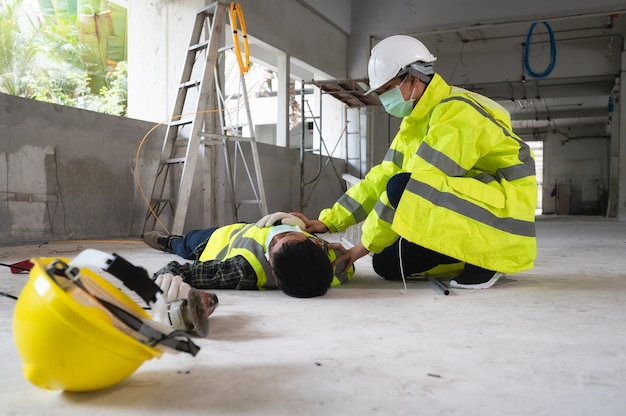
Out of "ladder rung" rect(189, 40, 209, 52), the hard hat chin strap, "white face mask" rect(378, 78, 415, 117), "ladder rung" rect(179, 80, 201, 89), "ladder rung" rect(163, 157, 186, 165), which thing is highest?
"ladder rung" rect(189, 40, 209, 52)

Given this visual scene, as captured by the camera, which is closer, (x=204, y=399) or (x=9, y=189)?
(x=204, y=399)

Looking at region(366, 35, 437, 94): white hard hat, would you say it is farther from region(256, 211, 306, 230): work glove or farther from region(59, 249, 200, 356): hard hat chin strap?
region(59, 249, 200, 356): hard hat chin strap

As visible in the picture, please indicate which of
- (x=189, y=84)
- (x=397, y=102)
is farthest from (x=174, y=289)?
(x=189, y=84)

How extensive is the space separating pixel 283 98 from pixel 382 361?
6.47m

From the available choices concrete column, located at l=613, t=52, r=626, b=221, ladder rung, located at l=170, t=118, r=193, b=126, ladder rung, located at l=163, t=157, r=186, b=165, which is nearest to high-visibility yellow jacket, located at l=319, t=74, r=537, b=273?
ladder rung, located at l=163, t=157, r=186, b=165

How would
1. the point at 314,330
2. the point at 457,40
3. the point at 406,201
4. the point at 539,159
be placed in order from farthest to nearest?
the point at 539,159 < the point at 457,40 < the point at 406,201 < the point at 314,330

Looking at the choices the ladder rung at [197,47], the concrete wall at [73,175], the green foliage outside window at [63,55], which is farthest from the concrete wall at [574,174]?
the ladder rung at [197,47]

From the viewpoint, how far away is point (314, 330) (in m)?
1.53

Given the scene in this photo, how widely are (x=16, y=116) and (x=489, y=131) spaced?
3.53m

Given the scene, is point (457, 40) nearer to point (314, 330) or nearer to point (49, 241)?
point (49, 241)

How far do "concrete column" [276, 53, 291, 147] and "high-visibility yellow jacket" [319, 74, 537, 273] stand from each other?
5.17 m

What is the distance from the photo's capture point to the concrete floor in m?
0.97

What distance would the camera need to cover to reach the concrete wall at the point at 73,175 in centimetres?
395

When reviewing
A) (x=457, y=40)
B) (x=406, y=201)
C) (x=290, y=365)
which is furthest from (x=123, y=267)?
(x=457, y=40)
